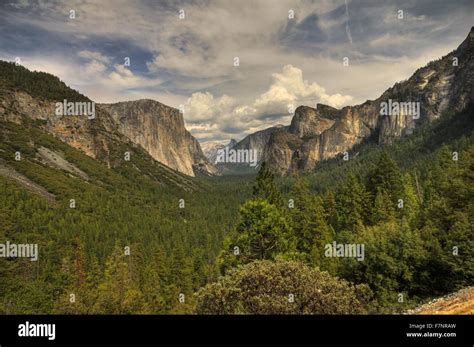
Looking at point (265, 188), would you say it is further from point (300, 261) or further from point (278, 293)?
point (278, 293)

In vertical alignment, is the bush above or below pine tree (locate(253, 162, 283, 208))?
below

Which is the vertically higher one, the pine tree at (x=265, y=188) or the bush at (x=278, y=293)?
the pine tree at (x=265, y=188)

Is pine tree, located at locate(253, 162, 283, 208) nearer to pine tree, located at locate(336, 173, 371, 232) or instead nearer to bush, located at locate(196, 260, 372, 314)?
pine tree, located at locate(336, 173, 371, 232)

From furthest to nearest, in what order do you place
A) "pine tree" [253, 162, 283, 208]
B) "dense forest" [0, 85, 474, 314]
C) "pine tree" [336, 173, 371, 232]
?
"pine tree" [336, 173, 371, 232], "pine tree" [253, 162, 283, 208], "dense forest" [0, 85, 474, 314]

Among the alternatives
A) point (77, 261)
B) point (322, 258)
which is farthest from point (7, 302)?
point (322, 258)

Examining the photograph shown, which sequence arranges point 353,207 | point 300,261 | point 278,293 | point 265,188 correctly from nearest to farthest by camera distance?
point 278,293 < point 300,261 < point 265,188 < point 353,207

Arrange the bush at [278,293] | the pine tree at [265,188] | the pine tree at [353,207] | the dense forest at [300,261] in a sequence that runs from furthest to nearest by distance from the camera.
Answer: the pine tree at [353,207], the pine tree at [265,188], the dense forest at [300,261], the bush at [278,293]

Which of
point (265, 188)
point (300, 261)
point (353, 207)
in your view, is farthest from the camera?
point (353, 207)

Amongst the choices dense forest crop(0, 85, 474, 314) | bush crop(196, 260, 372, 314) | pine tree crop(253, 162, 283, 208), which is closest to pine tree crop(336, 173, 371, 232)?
dense forest crop(0, 85, 474, 314)

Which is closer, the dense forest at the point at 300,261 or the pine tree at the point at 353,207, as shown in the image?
the dense forest at the point at 300,261

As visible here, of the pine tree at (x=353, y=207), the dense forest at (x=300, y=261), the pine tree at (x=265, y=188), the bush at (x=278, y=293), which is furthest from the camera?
the pine tree at (x=353, y=207)

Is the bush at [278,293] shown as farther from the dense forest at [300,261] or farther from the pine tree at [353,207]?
the pine tree at [353,207]

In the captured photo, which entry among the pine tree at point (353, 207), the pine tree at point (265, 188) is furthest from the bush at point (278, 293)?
the pine tree at point (353, 207)

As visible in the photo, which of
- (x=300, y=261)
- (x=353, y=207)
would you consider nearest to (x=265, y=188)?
(x=300, y=261)
